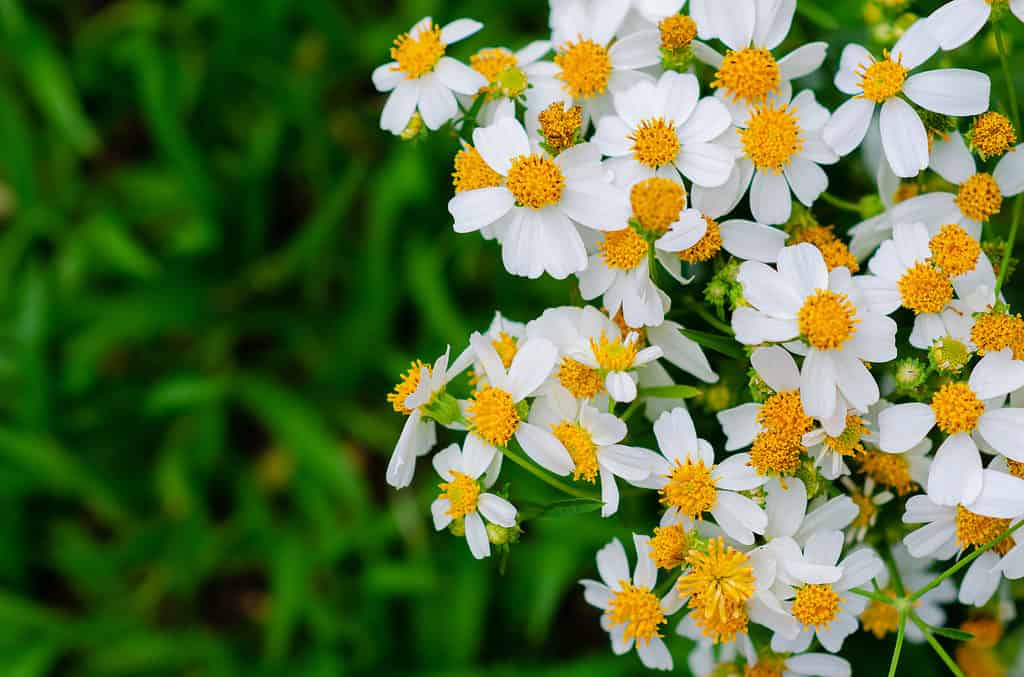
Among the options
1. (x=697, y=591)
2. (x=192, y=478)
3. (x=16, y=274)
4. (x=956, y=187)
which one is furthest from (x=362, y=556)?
(x=956, y=187)

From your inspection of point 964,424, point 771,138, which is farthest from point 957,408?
point 771,138

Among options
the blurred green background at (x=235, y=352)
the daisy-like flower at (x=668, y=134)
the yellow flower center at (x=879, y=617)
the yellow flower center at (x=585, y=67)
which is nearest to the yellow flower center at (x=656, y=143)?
the daisy-like flower at (x=668, y=134)

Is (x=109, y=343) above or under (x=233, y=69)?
under

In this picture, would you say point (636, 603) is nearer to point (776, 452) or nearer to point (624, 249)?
point (776, 452)

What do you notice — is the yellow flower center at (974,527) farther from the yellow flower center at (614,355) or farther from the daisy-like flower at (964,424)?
the yellow flower center at (614,355)

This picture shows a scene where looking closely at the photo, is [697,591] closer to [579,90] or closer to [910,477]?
[910,477]

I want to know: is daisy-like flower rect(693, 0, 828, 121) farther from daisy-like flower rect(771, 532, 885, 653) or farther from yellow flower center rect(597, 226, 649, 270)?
daisy-like flower rect(771, 532, 885, 653)
